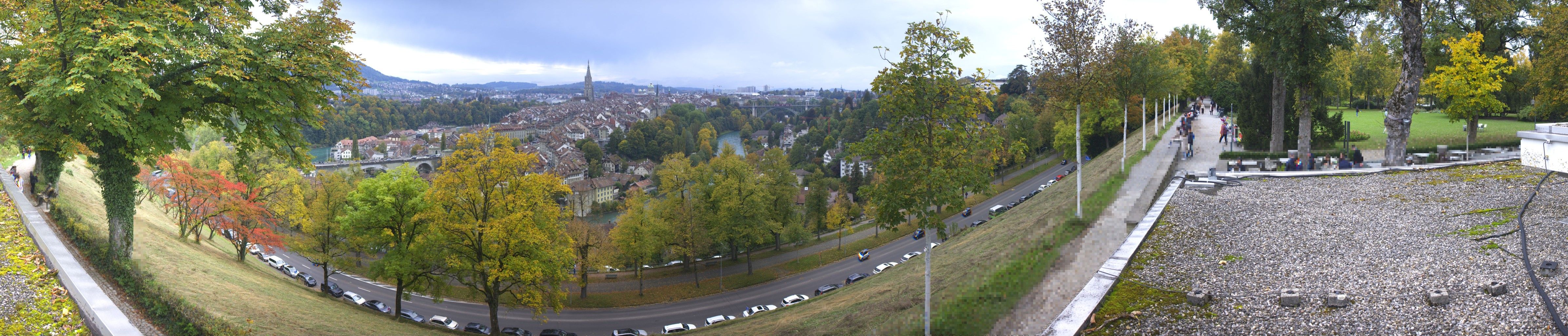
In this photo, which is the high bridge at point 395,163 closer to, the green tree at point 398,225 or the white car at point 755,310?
the white car at point 755,310

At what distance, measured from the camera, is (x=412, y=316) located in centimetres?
2056

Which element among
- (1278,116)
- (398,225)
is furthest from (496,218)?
(1278,116)

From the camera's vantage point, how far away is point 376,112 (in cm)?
14838

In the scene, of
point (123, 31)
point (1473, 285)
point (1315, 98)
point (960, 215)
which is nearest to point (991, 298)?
point (1473, 285)

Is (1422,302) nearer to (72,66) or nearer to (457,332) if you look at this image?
(72,66)

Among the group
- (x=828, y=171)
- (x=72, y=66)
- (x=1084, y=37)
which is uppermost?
(x=1084, y=37)

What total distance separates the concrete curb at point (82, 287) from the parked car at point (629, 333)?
1264cm

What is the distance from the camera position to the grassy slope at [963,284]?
835cm

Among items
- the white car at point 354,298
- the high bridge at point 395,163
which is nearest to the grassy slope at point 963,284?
the white car at point 354,298

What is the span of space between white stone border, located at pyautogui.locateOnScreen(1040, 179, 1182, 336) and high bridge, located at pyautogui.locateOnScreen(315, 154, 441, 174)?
280ft

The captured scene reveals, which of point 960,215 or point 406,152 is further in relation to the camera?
point 406,152

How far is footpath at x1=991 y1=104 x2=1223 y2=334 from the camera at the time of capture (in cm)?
750

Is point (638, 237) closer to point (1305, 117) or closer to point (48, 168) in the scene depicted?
point (48, 168)

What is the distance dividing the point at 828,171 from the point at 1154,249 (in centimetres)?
7398
